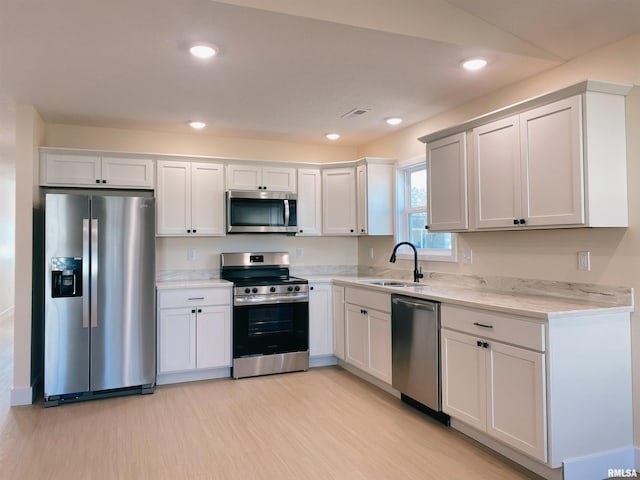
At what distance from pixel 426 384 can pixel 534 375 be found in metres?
1.01

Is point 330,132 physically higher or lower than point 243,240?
higher

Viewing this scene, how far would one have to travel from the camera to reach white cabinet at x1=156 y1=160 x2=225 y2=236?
4441 millimetres

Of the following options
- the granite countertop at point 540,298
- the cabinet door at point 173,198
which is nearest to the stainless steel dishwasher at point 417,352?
the granite countertop at point 540,298

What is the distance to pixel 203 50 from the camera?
2719 millimetres

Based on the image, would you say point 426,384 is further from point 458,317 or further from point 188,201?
point 188,201

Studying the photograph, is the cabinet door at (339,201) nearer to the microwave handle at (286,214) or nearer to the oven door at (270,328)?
the microwave handle at (286,214)

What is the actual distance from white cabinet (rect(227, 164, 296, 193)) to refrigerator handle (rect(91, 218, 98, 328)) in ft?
4.51

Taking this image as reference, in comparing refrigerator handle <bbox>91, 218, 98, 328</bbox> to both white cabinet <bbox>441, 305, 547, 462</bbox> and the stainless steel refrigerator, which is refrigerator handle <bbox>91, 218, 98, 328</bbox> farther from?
white cabinet <bbox>441, 305, 547, 462</bbox>

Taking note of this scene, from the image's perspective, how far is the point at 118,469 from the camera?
2604mm

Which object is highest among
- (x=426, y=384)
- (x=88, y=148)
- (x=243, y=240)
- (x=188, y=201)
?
(x=88, y=148)

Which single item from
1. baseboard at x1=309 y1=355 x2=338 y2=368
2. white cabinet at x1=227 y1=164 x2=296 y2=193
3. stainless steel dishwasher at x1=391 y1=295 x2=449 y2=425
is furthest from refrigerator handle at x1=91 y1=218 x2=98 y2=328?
stainless steel dishwasher at x1=391 y1=295 x2=449 y2=425

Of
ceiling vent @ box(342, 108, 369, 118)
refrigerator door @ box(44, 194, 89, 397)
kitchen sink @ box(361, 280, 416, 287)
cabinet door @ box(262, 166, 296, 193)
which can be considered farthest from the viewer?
cabinet door @ box(262, 166, 296, 193)

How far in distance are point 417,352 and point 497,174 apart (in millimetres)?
1380

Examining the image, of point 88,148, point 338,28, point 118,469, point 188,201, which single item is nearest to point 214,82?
point 338,28
